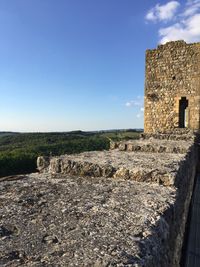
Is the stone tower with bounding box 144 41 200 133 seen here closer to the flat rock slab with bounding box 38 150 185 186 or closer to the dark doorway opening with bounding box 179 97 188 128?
the dark doorway opening with bounding box 179 97 188 128

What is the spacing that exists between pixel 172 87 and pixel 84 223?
9374 millimetres

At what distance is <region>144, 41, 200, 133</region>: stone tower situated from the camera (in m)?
10.1

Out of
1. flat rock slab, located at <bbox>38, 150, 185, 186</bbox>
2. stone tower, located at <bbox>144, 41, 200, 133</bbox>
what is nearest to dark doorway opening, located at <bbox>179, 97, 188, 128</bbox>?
stone tower, located at <bbox>144, 41, 200, 133</bbox>

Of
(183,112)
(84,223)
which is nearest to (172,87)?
(183,112)

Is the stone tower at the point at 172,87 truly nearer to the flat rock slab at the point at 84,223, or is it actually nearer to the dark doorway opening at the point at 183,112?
the dark doorway opening at the point at 183,112

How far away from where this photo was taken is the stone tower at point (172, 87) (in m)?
10.1

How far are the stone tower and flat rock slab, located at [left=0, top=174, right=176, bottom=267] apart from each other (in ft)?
27.1

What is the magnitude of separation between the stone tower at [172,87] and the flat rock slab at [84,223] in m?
8.26

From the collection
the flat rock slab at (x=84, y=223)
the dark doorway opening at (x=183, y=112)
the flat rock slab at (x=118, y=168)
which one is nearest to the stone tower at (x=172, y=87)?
the dark doorway opening at (x=183, y=112)

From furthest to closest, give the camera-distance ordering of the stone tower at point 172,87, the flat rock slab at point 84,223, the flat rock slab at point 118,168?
the stone tower at point 172,87 < the flat rock slab at point 118,168 < the flat rock slab at point 84,223

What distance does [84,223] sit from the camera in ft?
5.23

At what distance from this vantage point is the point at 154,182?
254 cm

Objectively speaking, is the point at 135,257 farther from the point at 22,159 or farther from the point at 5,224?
the point at 22,159

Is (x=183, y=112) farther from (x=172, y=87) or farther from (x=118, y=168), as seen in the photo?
(x=118, y=168)
